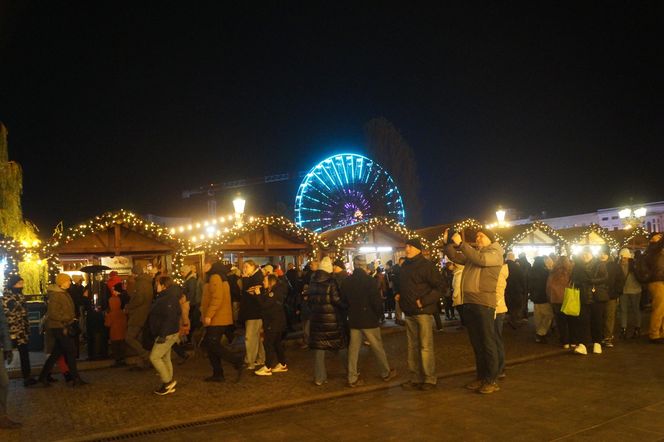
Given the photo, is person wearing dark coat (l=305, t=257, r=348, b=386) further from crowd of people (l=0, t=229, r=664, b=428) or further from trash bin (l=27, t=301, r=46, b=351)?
trash bin (l=27, t=301, r=46, b=351)

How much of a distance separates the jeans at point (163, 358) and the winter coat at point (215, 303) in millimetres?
705

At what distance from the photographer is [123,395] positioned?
28.0 feet

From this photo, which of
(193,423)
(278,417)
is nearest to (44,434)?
(193,423)

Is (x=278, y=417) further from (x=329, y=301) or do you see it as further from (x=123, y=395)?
(x=123, y=395)

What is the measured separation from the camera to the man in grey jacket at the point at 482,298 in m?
7.41

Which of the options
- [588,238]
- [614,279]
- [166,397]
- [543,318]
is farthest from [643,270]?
[588,238]

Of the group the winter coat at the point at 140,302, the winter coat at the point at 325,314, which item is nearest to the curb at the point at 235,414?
the winter coat at the point at 325,314

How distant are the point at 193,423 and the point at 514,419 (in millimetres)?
3645

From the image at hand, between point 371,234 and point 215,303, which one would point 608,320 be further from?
point 371,234

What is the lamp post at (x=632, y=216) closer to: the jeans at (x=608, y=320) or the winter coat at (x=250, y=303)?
the jeans at (x=608, y=320)

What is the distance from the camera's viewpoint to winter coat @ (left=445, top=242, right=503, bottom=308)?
7367 millimetres

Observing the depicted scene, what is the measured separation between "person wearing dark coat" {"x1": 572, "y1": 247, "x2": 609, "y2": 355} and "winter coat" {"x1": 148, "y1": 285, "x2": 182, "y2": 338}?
270 inches

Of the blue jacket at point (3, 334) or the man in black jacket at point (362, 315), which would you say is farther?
the man in black jacket at point (362, 315)

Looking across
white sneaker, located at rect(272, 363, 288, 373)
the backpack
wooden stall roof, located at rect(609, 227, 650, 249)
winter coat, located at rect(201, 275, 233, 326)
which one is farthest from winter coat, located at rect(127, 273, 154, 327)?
wooden stall roof, located at rect(609, 227, 650, 249)
